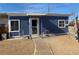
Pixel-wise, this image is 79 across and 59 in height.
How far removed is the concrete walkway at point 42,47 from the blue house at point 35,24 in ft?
0.36

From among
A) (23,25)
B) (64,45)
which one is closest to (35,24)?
(23,25)

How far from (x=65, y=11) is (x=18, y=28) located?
0.75 metres

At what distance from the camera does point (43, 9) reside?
3412 centimetres

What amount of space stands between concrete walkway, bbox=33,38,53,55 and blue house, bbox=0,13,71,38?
4.4 inches

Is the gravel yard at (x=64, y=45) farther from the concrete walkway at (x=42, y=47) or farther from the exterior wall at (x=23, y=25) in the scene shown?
the exterior wall at (x=23, y=25)

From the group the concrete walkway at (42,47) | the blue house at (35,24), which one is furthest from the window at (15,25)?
the concrete walkway at (42,47)

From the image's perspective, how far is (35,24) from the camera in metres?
34.2

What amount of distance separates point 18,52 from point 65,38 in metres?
0.74

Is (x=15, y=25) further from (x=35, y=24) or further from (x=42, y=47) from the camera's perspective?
(x=42, y=47)

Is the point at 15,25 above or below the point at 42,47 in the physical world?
above

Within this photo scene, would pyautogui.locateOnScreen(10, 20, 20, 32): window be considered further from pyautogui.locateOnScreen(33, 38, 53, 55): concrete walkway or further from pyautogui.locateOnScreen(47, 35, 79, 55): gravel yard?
pyautogui.locateOnScreen(47, 35, 79, 55): gravel yard

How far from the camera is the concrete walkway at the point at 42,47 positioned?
3409cm

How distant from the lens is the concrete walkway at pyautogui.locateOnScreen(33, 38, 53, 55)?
34.1m

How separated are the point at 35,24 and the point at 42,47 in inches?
→ 14.3
